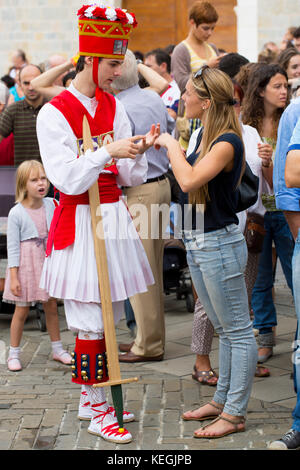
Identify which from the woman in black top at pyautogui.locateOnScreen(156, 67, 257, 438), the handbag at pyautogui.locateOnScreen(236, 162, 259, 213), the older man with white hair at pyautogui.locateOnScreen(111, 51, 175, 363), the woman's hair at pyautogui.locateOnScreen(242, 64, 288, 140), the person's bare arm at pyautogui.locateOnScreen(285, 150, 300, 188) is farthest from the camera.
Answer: the older man with white hair at pyautogui.locateOnScreen(111, 51, 175, 363)

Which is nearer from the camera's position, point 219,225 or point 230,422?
point 219,225

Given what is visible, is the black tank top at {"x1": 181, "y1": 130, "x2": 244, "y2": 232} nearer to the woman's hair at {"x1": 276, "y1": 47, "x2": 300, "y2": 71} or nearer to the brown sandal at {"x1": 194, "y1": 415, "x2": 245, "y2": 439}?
the brown sandal at {"x1": 194, "y1": 415, "x2": 245, "y2": 439}

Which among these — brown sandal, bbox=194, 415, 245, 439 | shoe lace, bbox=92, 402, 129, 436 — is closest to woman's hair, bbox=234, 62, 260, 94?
brown sandal, bbox=194, 415, 245, 439

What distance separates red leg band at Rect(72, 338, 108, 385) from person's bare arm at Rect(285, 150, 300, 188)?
55.1 inches

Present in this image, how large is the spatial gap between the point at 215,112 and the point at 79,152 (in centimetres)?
73

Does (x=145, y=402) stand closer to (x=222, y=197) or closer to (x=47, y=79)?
(x=222, y=197)

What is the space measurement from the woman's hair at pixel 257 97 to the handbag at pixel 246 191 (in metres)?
1.16

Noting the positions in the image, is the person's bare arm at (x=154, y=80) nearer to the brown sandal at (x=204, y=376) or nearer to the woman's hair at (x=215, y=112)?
the woman's hair at (x=215, y=112)

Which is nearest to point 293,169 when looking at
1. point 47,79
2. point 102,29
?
point 102,29

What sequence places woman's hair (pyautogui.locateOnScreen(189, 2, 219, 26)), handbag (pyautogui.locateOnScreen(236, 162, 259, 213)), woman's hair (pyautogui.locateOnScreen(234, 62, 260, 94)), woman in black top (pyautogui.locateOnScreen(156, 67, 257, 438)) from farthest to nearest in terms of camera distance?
woman's hair (pyautogui.locateOnScreen(189, 2, 219, 26))
woman's hair (pyautogui.locateOnScreen(234, 62, 260, 94))
handbag (pyautogui.locateOnScreen(236, 162, 259, 213))
woman in black top (pyautogui.locateOnScreen(156, 67, 257, 438))

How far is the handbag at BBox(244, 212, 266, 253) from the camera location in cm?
549

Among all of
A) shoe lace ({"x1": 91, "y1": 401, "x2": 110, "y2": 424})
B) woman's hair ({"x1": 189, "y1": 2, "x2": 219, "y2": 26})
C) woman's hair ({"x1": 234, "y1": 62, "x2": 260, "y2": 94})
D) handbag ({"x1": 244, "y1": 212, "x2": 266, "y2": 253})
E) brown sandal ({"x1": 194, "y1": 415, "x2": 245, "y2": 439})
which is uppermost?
woman's hair ({"x1": 189, "y1": 2, "x2": 219, "y2": 26})

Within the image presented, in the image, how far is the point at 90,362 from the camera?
4449 millimetres

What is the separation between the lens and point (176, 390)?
5.20 m
